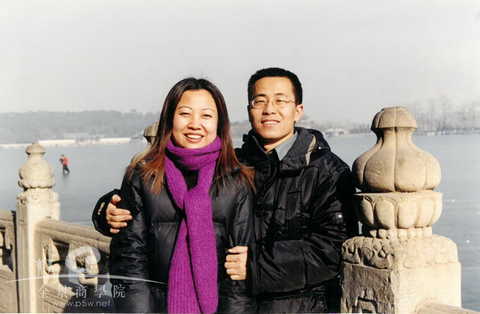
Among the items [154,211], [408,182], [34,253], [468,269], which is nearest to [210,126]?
[154,211]

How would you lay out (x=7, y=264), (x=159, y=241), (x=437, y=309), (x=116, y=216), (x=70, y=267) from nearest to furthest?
(x=437, y=309) < (x=159, y=241) < (x=116, y=216) < (x=70, y=267) < (x=7, y=264)

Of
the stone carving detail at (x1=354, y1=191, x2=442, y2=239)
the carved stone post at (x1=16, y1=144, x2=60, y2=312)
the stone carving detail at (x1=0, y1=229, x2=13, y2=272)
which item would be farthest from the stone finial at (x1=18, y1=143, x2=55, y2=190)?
the stone carving detail at (x1=354, y1=191, x2=442, y2=239)

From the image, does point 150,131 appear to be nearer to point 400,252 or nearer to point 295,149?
point 295,149

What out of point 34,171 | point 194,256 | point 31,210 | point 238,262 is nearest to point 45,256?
point 31,210

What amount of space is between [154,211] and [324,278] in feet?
2.69

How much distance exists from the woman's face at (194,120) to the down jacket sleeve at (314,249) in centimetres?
56

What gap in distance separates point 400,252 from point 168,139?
1170mm

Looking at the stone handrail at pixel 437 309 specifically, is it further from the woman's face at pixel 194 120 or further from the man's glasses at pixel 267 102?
the woman's face at pixel 194 120

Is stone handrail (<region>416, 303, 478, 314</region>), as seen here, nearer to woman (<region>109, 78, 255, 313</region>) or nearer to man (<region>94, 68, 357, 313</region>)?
man (<region>94, 68, 357, 313</region>)

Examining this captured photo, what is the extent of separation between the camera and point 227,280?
104 inches

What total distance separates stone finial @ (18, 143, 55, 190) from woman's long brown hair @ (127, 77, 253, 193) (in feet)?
12.9

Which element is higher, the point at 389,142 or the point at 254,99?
the point at 254,99

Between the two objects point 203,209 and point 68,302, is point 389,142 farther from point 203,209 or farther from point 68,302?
point 68,302

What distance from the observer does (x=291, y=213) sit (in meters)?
2.63
